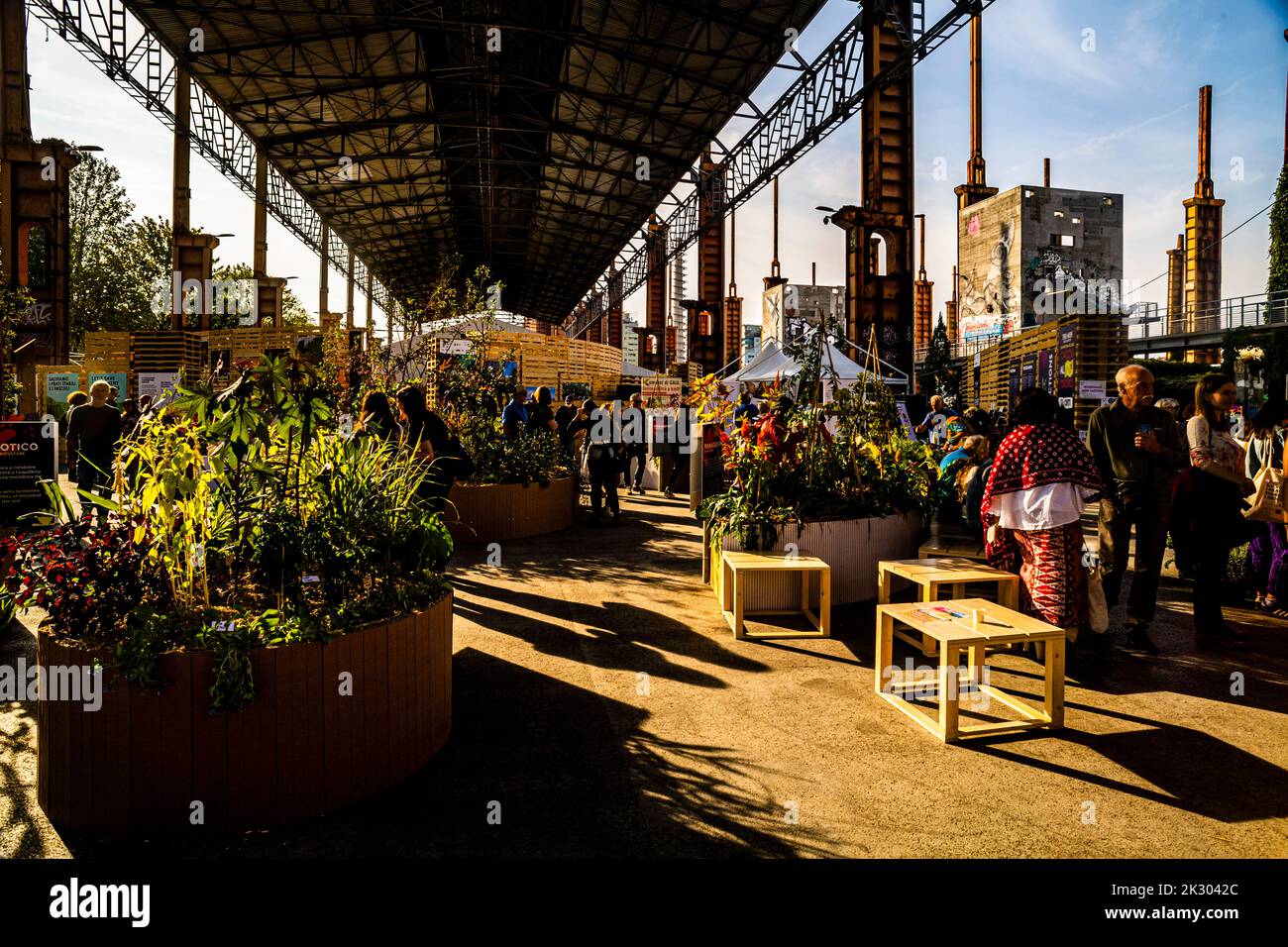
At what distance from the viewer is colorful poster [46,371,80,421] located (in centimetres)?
1616

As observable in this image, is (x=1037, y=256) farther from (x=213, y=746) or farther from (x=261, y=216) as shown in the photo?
(x=213, y=746)

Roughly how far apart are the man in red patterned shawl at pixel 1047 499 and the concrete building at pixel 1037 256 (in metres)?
50.2

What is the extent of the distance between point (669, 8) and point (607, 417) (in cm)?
812

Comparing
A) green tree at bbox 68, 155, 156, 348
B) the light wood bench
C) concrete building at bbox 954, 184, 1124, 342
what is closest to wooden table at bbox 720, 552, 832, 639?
the light wood bench

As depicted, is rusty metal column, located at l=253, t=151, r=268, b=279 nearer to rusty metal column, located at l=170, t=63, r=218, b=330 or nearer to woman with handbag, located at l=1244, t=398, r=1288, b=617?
rusty metal column, located at l=170, t=63, r=218, b=330

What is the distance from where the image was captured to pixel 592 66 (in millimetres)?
15336

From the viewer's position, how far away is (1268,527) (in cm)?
605

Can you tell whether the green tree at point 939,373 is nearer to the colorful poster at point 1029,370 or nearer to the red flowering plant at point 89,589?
the colorful poster at point 1029,370

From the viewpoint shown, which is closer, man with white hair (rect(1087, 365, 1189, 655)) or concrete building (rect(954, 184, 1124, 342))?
man with white hair (rect(1087, 365, 1189, 655))

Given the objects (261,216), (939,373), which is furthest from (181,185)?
(939,373)

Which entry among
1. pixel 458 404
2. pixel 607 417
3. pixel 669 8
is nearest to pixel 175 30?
pixel 669 8

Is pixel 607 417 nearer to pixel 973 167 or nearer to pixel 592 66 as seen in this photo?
pixel 592 66

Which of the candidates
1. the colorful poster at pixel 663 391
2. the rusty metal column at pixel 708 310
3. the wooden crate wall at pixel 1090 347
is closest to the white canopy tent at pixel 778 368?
the colorful poster at pixel 663 391

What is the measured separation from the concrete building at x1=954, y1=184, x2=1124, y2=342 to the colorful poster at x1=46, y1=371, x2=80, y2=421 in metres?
48.9
